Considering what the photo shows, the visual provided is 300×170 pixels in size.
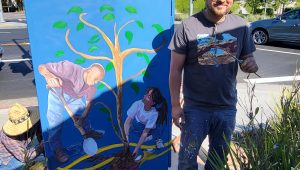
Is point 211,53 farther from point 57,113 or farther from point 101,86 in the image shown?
point 57,113

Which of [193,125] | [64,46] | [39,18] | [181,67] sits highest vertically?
[39,18]

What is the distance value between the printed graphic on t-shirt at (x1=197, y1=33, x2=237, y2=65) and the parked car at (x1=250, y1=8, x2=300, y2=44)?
9.76m

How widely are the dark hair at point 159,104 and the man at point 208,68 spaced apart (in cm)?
27

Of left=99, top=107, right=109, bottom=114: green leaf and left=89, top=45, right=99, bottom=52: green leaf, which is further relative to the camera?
left=99, top=107, right=109, bottom=114: green leaf

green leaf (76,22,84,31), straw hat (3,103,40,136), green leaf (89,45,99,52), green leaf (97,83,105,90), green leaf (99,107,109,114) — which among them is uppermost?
green leaf (76,22,84,31)

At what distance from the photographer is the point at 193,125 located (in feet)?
7.68

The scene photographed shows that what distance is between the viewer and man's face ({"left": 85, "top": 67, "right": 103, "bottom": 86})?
7.75 feet

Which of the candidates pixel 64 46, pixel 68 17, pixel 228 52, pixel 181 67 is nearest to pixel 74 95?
pixel 64 46

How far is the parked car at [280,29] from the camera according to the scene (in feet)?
36.0

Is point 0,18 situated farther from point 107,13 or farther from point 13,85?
point 107,13

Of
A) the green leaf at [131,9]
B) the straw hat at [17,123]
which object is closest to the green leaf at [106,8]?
the green leaf at [131,9]

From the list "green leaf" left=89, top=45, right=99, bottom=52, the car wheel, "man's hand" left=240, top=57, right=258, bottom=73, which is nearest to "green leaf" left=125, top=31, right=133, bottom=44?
"green leaf" left=89, top=45, right=99, bottom=52

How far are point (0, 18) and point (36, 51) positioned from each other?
66.8 ft

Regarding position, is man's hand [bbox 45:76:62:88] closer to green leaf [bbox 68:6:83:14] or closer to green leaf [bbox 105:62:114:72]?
green leaf [bbox 105:62:114:72]
